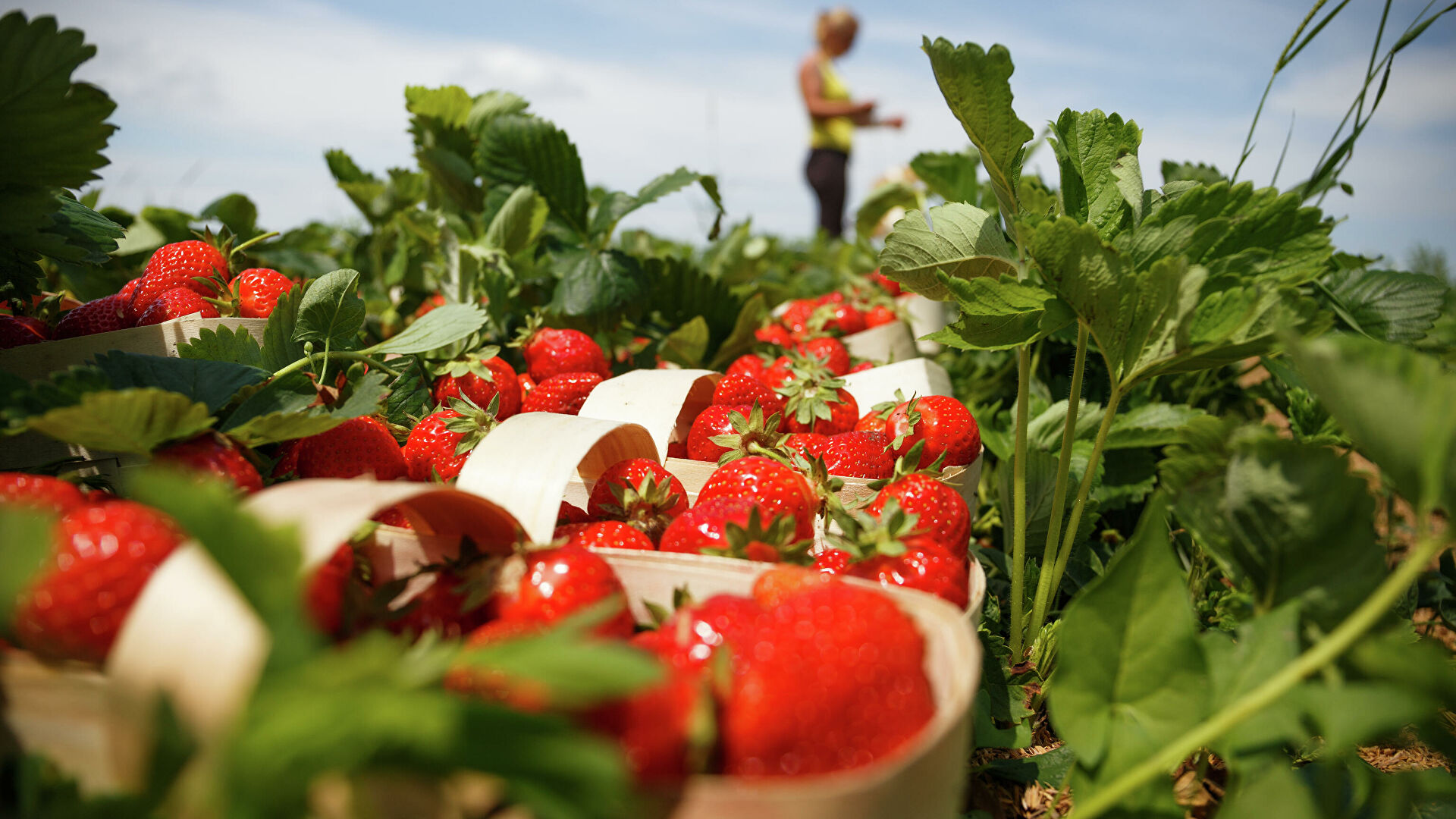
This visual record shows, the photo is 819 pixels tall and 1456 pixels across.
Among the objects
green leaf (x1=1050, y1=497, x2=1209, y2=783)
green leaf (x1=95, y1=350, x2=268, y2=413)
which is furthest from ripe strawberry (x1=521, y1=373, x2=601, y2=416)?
green leaf (x1=1050, y1=497, x2=1209, y2=783)

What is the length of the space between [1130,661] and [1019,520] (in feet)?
→ 1.38

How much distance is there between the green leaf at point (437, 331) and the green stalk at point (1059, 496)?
820mm

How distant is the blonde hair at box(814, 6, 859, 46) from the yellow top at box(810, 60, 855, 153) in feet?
Result: 1.03

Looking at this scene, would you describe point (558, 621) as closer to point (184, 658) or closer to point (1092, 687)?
point (184, 658)

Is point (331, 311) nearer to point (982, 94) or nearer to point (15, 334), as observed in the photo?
point (15, 334)

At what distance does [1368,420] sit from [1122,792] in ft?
1.14

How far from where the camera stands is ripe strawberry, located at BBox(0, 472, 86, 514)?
0.74 metres

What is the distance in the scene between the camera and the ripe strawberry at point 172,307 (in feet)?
3.80

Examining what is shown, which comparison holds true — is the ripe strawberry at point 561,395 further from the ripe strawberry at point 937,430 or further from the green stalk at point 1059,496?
the green stalk at point 1059,496

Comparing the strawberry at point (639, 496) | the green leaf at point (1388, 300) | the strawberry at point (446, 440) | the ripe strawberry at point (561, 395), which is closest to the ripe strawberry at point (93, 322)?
the strawberry at point (446, 440)

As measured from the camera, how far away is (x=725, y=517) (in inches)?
35.6

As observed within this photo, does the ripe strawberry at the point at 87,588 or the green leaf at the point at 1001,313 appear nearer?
the ripe strawberry at the point at 87,588

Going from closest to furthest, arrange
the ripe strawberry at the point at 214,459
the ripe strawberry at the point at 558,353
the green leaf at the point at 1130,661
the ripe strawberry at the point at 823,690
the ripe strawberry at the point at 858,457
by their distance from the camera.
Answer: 1. the ripe strawberry at the point at 823,690
2. the green leaf at the point at 1130,661
3. the ripe strawberry at the point at 214,459
4. the ripe strawberry at the point at 858,457
5. the ripe strawberry at the point at 558,353

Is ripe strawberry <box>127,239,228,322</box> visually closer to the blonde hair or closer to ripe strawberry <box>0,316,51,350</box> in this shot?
ripe strawberry <box>0,316,51,350</box>
